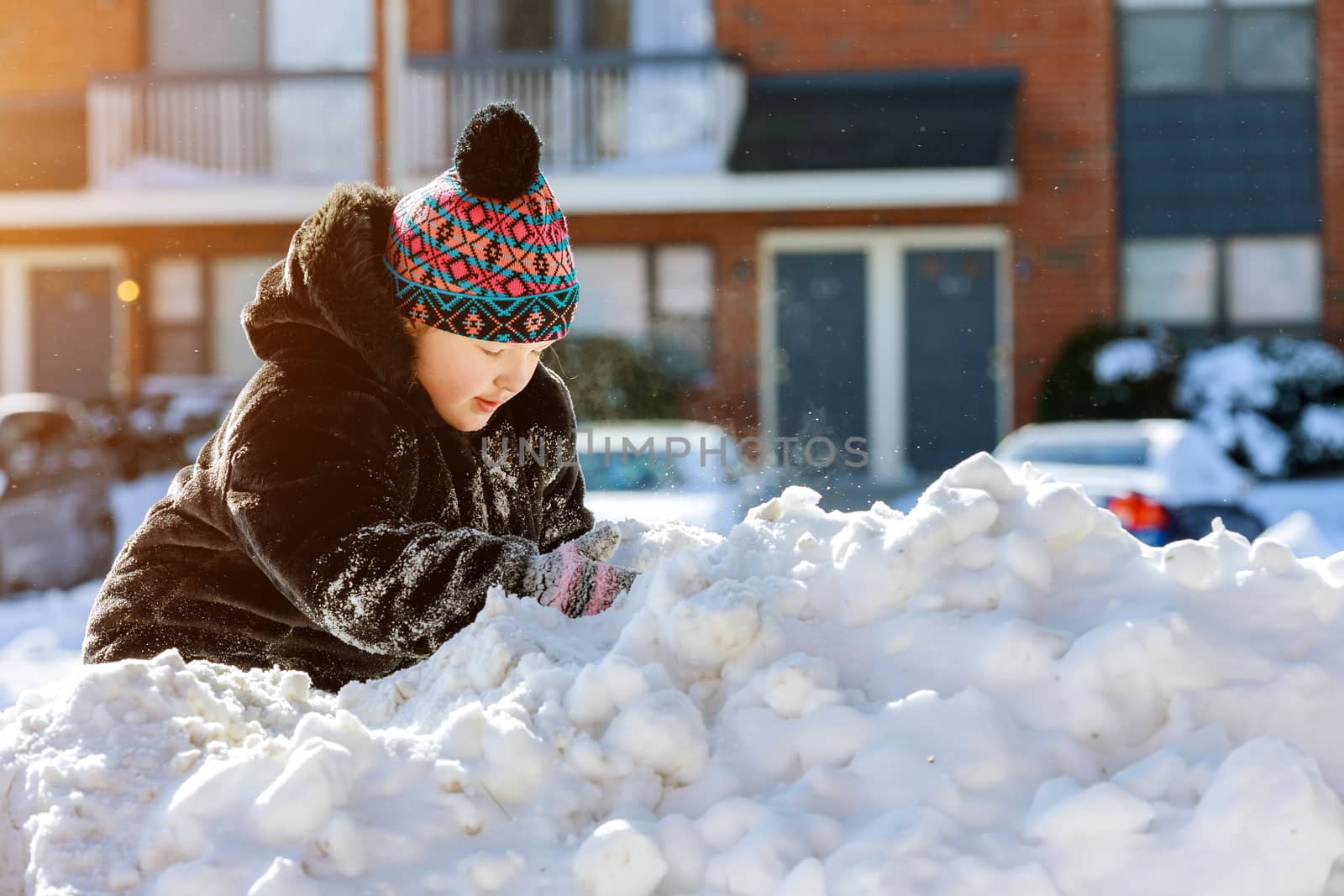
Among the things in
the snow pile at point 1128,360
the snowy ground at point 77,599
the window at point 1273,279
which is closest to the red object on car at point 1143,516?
the snowy ground at point 77,599

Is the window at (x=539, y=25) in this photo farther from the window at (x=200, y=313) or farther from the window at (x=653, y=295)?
the window at (x=200, y=313)

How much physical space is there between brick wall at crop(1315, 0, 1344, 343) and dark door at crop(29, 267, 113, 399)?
1318cm

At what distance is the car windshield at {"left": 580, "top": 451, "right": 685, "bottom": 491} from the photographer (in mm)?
7395

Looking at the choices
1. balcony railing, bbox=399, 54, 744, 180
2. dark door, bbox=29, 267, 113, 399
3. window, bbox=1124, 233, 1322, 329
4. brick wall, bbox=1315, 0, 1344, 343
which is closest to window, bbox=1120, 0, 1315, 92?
brick wall, bbox=1315, 0, 1344, 343

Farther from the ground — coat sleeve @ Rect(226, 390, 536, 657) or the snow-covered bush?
coat sleeve @ Rect(226, 390, 536, 657)

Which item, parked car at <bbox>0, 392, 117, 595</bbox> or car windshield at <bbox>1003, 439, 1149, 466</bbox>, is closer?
parked car at <bbox>0, 392, 117, 595</bbox>

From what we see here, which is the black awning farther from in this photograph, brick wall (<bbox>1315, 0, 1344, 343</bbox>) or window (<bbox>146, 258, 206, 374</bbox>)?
window (<bbox>146, 258, 206, 374</bbox>)

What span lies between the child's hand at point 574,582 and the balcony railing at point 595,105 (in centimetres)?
1293

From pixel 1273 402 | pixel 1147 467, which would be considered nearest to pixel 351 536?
pixel 1147 467

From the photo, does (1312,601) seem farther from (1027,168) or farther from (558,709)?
(1027,168)

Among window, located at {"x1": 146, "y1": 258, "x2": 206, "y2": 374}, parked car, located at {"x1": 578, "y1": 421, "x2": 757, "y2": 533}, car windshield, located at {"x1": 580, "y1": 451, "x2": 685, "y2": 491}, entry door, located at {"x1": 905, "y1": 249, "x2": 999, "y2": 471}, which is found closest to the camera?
parked car, located at {"x1": 578, "y1": 421, "x2": 757, "y2": 533}

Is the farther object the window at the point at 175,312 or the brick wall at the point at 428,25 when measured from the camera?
the window at the point at 175,312

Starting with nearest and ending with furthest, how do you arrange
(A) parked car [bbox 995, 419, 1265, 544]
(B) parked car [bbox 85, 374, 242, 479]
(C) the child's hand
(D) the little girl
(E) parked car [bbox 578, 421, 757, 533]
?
(C) the child's hand < (D) the little girl < (E) parked car [bbox 578, 421, 757, 533] < (A) parked car [bbox 995, 419, 1265, 544] < (B) parked car [bbox 85, 374, 242, 479]

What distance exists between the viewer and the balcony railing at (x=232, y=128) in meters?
15.4
